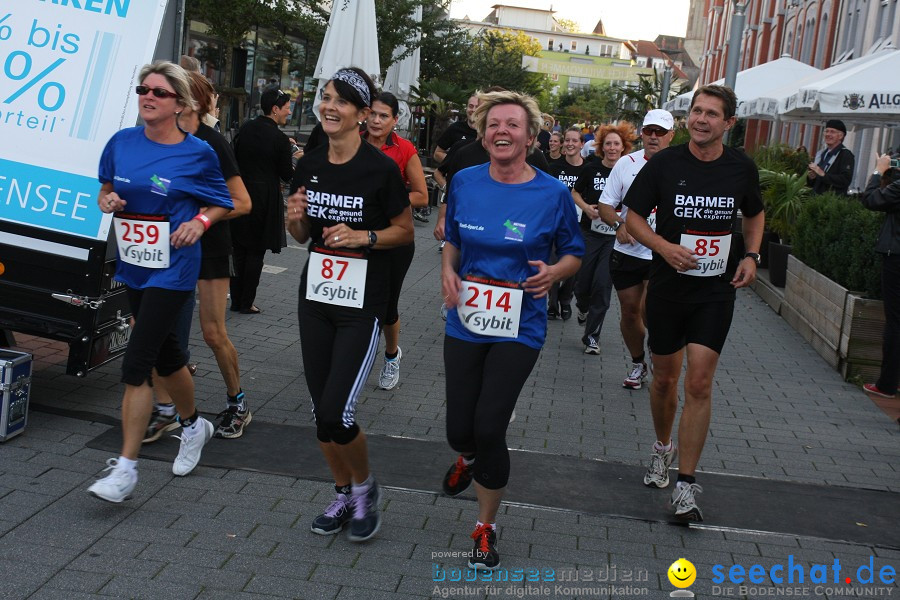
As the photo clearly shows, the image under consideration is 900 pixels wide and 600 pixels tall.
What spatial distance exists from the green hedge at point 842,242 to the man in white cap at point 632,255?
7.35 feet

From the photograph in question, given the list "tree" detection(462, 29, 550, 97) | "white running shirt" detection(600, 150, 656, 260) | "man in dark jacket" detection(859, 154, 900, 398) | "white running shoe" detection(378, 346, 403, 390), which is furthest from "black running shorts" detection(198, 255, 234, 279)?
"tree" detection(462, 29, 550, 97)

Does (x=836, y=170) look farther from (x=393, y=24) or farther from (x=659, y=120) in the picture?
(x=393, y=24)

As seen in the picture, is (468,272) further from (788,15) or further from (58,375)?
(788,15)

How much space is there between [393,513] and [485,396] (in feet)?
3.22

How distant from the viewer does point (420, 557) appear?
14.7 feet

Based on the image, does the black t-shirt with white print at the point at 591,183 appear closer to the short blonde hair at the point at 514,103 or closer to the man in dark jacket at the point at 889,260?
the man in dark jacket at the point at 889,260

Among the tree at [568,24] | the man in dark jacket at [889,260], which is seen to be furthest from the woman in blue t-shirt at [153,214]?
the tree at [568,24]

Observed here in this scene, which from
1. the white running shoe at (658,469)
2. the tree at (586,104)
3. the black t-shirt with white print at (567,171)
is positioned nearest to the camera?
the white running shoe at (658,469)

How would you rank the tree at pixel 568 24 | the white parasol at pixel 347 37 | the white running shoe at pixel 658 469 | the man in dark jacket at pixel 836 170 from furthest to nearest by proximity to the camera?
the tree at pixel 568 24 → the white parasol at pixel 347 37 → the man in dark jacket at pixel 836 170 → the white running shoe at pixel 658 469

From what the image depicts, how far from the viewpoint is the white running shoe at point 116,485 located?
461 centimetres

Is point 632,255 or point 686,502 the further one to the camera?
point 632,255

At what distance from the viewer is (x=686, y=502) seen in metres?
5.05

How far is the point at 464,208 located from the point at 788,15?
3327 centimetres

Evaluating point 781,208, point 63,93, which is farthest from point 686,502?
point 781,208
